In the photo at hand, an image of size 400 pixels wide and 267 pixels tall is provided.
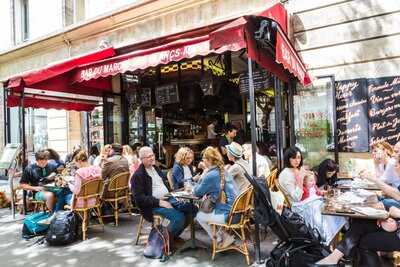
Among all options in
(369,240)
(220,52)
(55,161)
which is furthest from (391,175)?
(55,161)

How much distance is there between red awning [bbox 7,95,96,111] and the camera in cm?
814

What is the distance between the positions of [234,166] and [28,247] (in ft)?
11.3

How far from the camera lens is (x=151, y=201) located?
484 cm

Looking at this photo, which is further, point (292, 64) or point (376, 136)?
point (376, 136)

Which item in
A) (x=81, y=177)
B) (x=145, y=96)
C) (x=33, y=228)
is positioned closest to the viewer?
(x=81, y=177)

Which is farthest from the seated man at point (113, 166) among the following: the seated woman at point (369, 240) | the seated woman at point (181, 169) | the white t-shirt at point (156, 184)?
the seated woman at point (369, 240)

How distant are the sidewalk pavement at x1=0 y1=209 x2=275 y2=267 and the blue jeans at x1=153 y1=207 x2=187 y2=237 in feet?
1.15

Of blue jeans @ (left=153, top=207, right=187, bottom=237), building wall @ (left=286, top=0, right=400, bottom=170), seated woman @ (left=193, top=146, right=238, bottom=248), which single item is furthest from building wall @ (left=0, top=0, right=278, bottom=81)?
blue jeans @ (left=153, top=207, right=187, bottom=237)

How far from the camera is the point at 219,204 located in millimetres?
4688

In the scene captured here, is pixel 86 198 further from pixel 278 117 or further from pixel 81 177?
pixel 278 117

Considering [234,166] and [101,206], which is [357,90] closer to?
[234,166]

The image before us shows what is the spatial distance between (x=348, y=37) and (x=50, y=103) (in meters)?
7.31

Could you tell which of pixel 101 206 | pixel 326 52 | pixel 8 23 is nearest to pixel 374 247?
pixel 326 52

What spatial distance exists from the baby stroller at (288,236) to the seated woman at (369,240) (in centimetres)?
16
